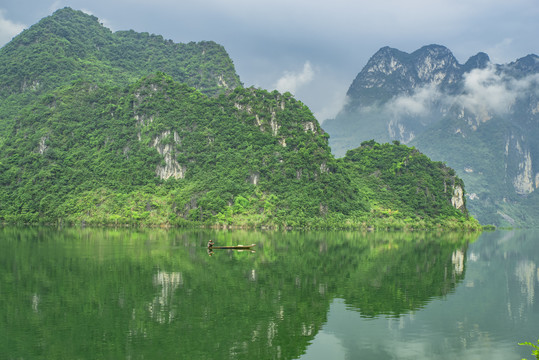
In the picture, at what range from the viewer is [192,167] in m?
150

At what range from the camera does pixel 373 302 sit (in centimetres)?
3188

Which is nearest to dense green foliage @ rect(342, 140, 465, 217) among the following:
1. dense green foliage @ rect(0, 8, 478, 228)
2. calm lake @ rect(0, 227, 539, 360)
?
dense green foliage @ rect(0, 8, 478, 228)

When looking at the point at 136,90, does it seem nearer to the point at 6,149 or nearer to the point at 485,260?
the point at 6,149

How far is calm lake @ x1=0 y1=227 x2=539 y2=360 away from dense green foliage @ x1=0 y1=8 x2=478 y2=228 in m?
80.1

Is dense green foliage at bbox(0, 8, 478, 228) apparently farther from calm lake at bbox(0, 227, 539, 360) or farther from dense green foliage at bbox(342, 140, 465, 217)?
calm lake at bbox(0, 227, 539, 360)

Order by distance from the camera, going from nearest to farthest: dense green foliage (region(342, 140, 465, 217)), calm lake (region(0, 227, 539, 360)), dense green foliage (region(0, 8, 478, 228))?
1. calm lake (region(0, 227, 539, 360))
2. dense green foliage (region(0, 8, 478, 228))
3. dense green foliage (region(342, 140, 465, 217))

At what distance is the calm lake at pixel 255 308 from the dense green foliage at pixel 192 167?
80.1 meters

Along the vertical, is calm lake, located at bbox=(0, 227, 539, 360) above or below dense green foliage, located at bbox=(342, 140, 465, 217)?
below

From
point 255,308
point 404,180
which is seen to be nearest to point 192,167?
point 404,180

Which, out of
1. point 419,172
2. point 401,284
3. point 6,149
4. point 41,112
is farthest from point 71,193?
point 401,284

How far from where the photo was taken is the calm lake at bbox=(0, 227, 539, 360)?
21.9 meters

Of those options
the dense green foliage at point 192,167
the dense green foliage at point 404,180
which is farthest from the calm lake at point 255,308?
the dense green foliage at point 404,180

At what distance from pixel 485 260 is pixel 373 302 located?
35.7 metres

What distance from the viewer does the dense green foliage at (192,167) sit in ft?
424
